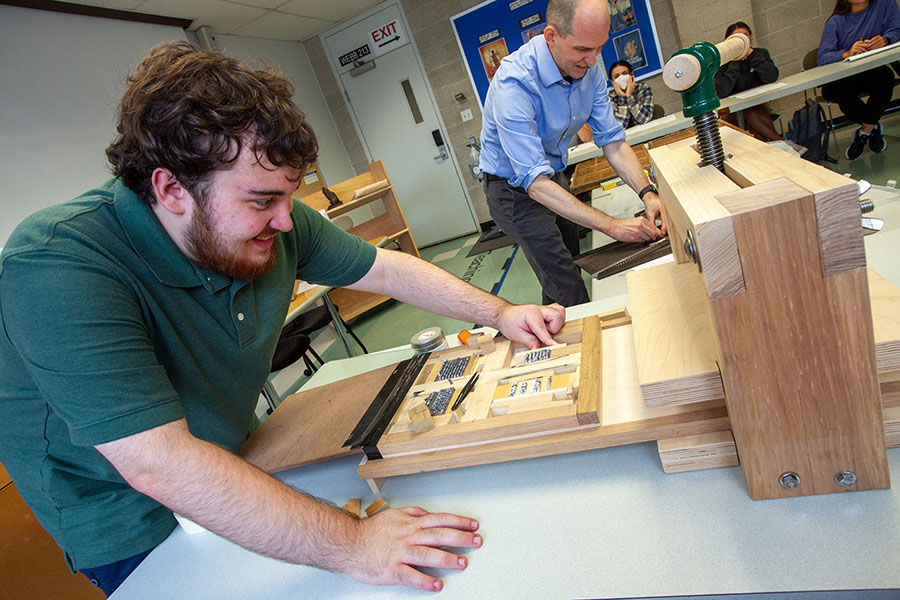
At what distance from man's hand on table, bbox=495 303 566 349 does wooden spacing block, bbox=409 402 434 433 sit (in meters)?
0.31

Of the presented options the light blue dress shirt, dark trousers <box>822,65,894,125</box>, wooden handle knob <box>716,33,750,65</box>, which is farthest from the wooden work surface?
dark trousers <box>822,65,894,125</box>

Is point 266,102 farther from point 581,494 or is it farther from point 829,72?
point 829,72

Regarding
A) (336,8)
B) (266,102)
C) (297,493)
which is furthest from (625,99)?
(297,493)

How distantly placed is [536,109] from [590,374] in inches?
61.5

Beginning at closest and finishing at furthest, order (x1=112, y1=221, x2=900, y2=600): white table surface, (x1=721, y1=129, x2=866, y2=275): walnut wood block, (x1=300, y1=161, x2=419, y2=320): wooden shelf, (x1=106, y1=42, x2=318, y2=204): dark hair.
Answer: (x1=721, y1=129, x2=866, y2=275): walnut wood block, (x1=112, y1=221, x2=900, y2=600): white table surface, (x1=106, y1=42, x2=318, y2=204): dark hair, (x1=300, y1=161, x2=419, y2=320): wooden shelf

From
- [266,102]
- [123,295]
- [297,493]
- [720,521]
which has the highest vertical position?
[266,102]

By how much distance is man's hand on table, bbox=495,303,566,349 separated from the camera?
115 centimetres

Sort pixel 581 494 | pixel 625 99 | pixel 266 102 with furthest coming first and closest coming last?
pixel 625 99 < pixel 266 102 < pixel 581 494

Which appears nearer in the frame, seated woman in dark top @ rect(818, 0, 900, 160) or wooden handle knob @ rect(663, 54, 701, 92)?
wooden handle knob @ rect(663, 54, 701, 92)

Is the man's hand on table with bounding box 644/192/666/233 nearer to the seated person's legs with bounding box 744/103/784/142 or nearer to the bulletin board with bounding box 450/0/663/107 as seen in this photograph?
the seated person's legs with bounding box 744/103/784/142

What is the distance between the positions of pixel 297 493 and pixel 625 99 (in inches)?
201

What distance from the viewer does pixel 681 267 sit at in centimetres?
118

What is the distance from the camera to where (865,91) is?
175 inches

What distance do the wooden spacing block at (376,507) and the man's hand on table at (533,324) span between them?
1.46ft
